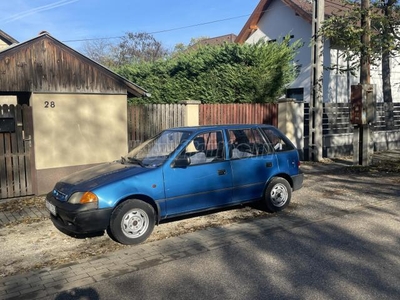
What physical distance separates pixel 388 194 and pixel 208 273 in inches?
215

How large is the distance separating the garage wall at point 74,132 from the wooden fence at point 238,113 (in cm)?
262

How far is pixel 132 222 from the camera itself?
5.41 m

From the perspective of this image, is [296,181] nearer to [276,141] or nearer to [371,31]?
[276,141]

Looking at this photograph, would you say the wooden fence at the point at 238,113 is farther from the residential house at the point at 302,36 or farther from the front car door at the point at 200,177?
the residential house at the point at 302,36

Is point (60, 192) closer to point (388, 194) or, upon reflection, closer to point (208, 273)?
point (208, 273)

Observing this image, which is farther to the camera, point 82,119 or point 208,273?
point 82,119

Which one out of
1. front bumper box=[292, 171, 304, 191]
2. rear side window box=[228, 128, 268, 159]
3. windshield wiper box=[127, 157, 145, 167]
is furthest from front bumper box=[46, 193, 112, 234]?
front bumper box=[292, 171, 304, 191]

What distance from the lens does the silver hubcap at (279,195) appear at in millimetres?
6927

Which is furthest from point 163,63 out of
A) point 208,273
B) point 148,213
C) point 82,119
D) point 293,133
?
point 208,273

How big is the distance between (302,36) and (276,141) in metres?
17.7

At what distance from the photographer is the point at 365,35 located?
11359mm

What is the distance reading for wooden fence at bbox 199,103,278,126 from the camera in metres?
11.4

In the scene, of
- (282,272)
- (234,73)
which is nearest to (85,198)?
(282,272)

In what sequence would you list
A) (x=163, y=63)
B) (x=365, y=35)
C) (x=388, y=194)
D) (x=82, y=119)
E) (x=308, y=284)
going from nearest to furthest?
(x=308, y=284) < (x=388, y=194) < (x=82, y=119) < (x=365, y=35) < (x=163, y=63)
